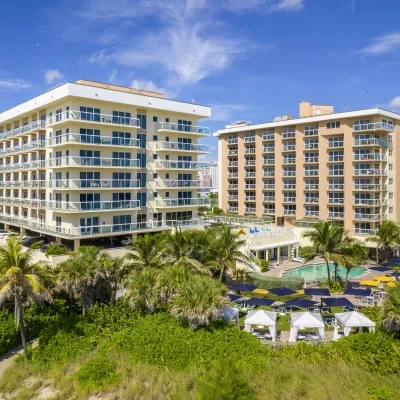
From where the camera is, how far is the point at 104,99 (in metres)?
38.1

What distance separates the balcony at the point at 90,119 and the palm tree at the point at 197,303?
22388 millimetres

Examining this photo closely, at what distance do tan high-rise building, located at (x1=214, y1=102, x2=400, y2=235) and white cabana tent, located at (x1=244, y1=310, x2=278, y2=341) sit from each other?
27822mm

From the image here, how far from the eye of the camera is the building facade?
121ft

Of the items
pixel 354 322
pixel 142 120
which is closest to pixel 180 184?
pixel 142 120

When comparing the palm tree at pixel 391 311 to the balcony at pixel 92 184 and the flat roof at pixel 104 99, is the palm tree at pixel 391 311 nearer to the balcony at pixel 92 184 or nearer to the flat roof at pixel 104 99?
the balcony at pixel 92 184

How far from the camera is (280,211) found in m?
56.8

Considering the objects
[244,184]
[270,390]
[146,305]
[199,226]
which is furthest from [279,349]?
[244,184]

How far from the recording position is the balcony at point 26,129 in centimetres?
4209

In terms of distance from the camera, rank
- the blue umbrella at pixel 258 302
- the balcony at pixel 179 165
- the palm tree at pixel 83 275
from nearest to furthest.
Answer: the palm tree at pixel 83 275 → the blue umbrella at pixel 258 302 → the balcony at pixel 179 165

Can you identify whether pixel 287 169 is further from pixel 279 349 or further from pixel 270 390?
pixel 270 390

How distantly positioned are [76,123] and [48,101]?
4685 millimetres

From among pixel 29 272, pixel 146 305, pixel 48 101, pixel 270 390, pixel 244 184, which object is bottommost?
pixel 270 390

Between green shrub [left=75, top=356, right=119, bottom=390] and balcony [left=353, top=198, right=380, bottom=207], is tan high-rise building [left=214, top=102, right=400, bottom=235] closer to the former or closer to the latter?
balcony [left=353, top=198, right=380, bottom=207]

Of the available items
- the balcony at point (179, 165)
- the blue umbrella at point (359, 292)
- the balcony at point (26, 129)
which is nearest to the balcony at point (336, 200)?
the balcony at point (179, 165)
